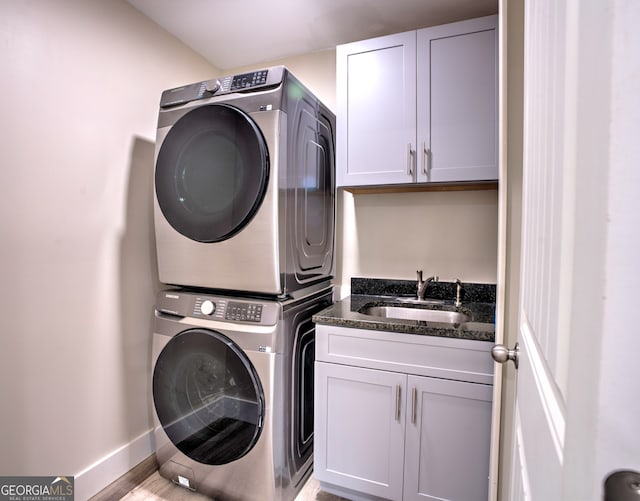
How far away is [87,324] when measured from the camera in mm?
1593

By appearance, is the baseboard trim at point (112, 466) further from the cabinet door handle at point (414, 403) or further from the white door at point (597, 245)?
the white door at point (597, 245)

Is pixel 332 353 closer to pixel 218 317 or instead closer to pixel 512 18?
pixel 218 317

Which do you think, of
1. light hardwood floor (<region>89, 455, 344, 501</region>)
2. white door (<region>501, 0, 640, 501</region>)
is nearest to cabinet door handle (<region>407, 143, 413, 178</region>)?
white door (<region>501, 0, 640, 501</region>)

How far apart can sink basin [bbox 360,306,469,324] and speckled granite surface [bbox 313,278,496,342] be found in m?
0.02

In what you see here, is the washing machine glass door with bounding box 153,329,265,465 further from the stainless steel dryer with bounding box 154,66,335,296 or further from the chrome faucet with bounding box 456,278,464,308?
the chrome faucet with bounding box 456,278,464,308

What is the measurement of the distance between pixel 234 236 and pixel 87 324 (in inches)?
34.6

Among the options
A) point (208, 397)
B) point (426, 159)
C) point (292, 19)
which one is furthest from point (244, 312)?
point (292, 19)

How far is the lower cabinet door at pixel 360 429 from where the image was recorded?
1461 mm

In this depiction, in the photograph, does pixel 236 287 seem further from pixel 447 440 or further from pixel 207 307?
pixel 447 440

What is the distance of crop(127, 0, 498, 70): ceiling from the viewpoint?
1.77 metres

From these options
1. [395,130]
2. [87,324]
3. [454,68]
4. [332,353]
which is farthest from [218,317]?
[454,68]

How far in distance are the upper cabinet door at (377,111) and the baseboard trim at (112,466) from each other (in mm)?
1888

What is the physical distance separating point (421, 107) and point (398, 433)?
5.26 feet

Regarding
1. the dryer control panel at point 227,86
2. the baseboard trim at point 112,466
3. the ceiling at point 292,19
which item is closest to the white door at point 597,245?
the dryer control panel at point 227,86
